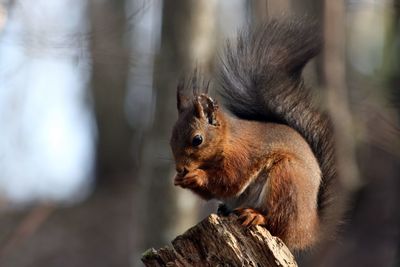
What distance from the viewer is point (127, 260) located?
892 centimetres

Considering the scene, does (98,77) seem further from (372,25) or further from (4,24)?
(4,24)

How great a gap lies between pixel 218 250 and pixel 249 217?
19 cm

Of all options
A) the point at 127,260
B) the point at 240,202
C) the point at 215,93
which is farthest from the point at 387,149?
the point at 127,260

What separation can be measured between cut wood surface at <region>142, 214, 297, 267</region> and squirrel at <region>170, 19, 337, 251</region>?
0.10 meters

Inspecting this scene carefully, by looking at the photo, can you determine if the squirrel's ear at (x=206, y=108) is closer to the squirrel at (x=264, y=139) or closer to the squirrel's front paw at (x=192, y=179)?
the squirrel at (x=264, y=139)

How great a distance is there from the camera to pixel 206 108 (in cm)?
270

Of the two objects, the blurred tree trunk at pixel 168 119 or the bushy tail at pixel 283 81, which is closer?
the bushy tail at pixel 283 81

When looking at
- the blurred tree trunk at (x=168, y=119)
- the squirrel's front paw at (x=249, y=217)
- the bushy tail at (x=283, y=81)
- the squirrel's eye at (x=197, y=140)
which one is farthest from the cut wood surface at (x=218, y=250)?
the blurred tree trunk at (x=168, y=119)

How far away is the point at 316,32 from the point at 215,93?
0.48 metres

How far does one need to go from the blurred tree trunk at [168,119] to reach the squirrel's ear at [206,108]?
4.52ft

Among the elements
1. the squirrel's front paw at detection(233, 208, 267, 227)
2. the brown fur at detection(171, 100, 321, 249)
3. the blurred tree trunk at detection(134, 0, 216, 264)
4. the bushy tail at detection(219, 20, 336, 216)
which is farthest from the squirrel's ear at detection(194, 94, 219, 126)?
the blurred tree trunk at detection(134, 0, 216, 264)

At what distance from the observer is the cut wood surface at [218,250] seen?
2363mm

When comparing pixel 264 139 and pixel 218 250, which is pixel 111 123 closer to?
pixel 264 139

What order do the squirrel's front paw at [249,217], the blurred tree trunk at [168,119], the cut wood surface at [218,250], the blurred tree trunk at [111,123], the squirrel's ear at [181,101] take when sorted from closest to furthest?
the cut wood surface at [218,250] < the squirrel's front paw at [249,217] < the squirrel's ear at [181,101] < the blurred tree trunk at [168,119] < the blurred tree trunk at [111,123]
